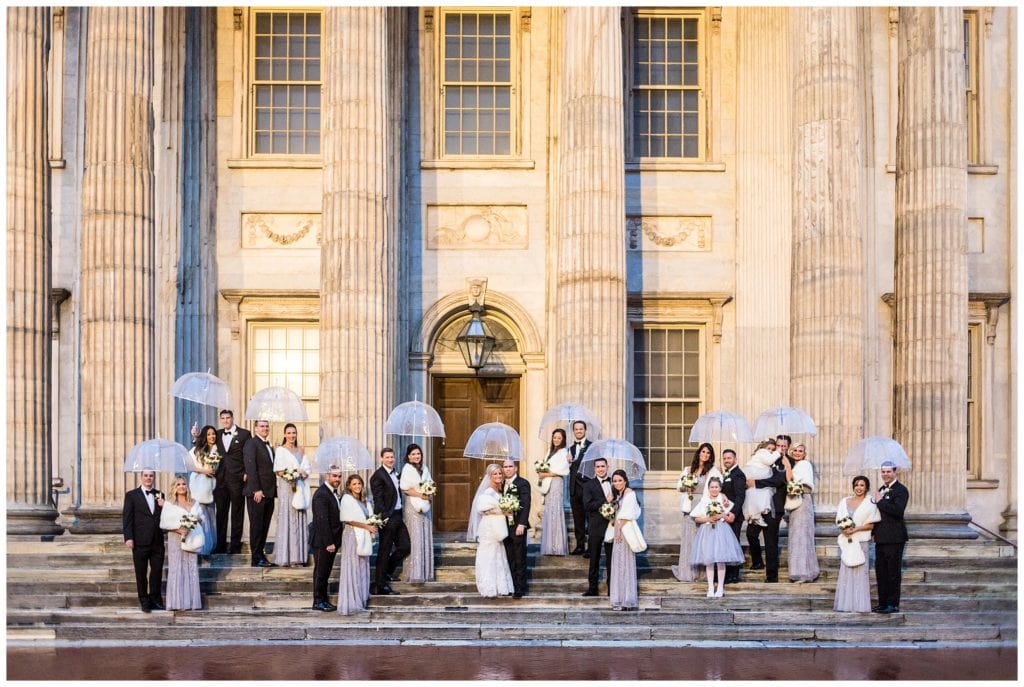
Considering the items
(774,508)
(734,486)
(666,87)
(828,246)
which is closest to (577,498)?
(734,486)

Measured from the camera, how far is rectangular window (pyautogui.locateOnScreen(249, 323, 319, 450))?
85.3 feet

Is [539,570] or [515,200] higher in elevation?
[515,200]

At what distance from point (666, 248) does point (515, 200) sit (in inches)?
106

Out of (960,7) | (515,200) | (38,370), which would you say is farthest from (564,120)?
(38,370)

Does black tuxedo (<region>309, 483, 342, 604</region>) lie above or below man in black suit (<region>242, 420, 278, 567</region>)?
below

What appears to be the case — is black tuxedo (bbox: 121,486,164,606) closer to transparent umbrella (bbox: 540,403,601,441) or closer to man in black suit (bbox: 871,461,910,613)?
transparent umbrella (bbox: 540,403,601,441)

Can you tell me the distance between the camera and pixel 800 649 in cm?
1770

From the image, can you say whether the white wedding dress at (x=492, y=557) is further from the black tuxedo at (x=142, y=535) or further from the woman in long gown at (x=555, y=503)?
the black tuxedo at (x=142, y=535)

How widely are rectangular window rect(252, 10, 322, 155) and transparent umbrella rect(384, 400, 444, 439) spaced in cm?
722

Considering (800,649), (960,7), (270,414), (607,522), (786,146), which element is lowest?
(800,649)

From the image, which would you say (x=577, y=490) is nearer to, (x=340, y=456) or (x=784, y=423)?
(x=784, y=423)

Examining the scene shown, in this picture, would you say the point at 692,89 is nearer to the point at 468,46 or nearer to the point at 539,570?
the point at 468,46

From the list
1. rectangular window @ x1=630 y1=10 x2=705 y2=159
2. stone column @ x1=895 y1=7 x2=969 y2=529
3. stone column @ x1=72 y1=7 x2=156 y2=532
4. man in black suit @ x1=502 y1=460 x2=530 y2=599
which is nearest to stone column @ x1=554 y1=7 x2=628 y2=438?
rectangular window @ x1=630 y1=10 x2=705 y2=159

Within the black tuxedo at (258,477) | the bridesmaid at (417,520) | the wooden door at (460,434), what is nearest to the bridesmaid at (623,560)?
the bridesmaid at (417,520)
